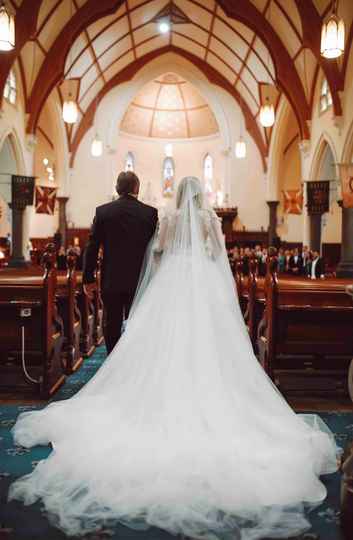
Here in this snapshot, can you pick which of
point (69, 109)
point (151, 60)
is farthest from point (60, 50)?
point (151, 60)

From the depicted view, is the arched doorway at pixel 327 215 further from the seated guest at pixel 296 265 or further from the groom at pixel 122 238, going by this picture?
the groom at pixel 122 238

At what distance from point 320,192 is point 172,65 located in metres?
10.1

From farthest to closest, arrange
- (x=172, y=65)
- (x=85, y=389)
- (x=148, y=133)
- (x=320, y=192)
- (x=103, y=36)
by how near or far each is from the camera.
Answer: (x=148, y=133), (x=172, y=65), (x=103, y=36), (x=320, y=192), (x=85, y=389)

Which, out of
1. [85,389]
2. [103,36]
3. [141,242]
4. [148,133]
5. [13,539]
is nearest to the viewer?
[13,539]

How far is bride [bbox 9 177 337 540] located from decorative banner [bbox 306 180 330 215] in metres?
11.4

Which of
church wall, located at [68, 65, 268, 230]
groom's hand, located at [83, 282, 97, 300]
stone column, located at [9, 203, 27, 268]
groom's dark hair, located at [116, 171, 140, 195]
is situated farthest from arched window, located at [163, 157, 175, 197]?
groom's dark hair, located at [116, 171, 140, 195]

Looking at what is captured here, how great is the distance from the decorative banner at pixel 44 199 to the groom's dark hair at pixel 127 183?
546 inches

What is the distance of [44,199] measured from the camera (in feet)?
57.5

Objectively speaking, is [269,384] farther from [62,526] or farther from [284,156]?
[284,156]

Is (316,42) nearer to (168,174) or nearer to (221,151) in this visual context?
(221,151)

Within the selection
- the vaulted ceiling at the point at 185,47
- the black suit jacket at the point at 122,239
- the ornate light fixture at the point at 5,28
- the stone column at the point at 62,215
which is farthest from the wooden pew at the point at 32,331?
the stone column at the point at 62,215

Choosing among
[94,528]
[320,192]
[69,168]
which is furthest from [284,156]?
[94,528]

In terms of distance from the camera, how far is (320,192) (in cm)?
1468

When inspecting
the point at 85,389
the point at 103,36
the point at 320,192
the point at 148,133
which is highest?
the point at 103,36
